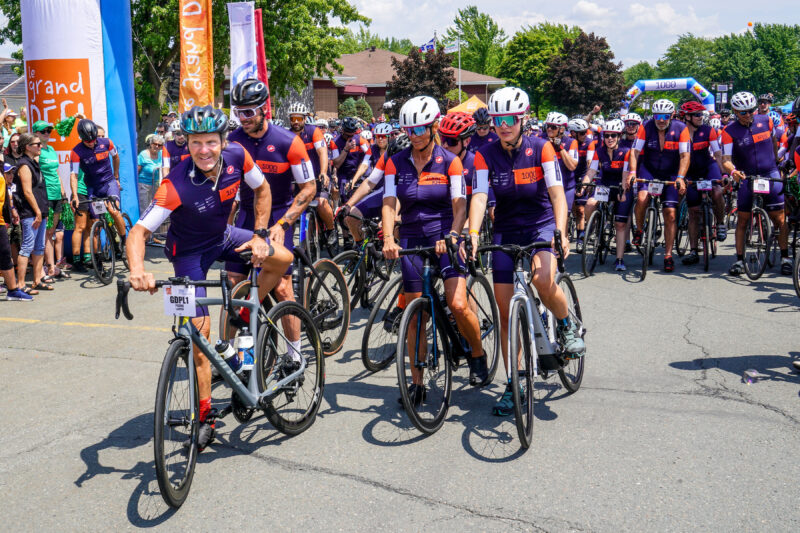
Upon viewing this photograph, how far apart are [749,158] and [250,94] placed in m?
7.77

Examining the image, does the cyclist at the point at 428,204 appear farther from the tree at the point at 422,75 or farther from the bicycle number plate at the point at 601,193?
the tree at the point at 422,75

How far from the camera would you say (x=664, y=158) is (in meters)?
10.6

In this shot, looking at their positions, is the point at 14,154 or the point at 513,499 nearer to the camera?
the point at 513,499

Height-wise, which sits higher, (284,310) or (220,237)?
(220,237)

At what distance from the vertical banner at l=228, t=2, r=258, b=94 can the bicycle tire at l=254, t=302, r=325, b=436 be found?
9275mm

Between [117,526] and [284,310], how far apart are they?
5.52 ft

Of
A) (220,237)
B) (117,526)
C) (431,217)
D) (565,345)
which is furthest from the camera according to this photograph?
(431,217)

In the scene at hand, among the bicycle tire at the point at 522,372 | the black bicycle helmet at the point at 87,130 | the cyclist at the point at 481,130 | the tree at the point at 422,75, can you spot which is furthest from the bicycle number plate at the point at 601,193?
the tree at the point at 422,75

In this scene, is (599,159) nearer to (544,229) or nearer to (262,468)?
(544,229)

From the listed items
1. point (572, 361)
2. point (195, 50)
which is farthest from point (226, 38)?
point (572, 361)

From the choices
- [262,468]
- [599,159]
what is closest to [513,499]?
[262,468]

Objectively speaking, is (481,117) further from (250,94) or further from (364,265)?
(250,94)

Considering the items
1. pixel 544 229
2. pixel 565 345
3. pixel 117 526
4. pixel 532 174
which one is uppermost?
pixel 532 174

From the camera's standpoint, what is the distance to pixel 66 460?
15.3 ft
